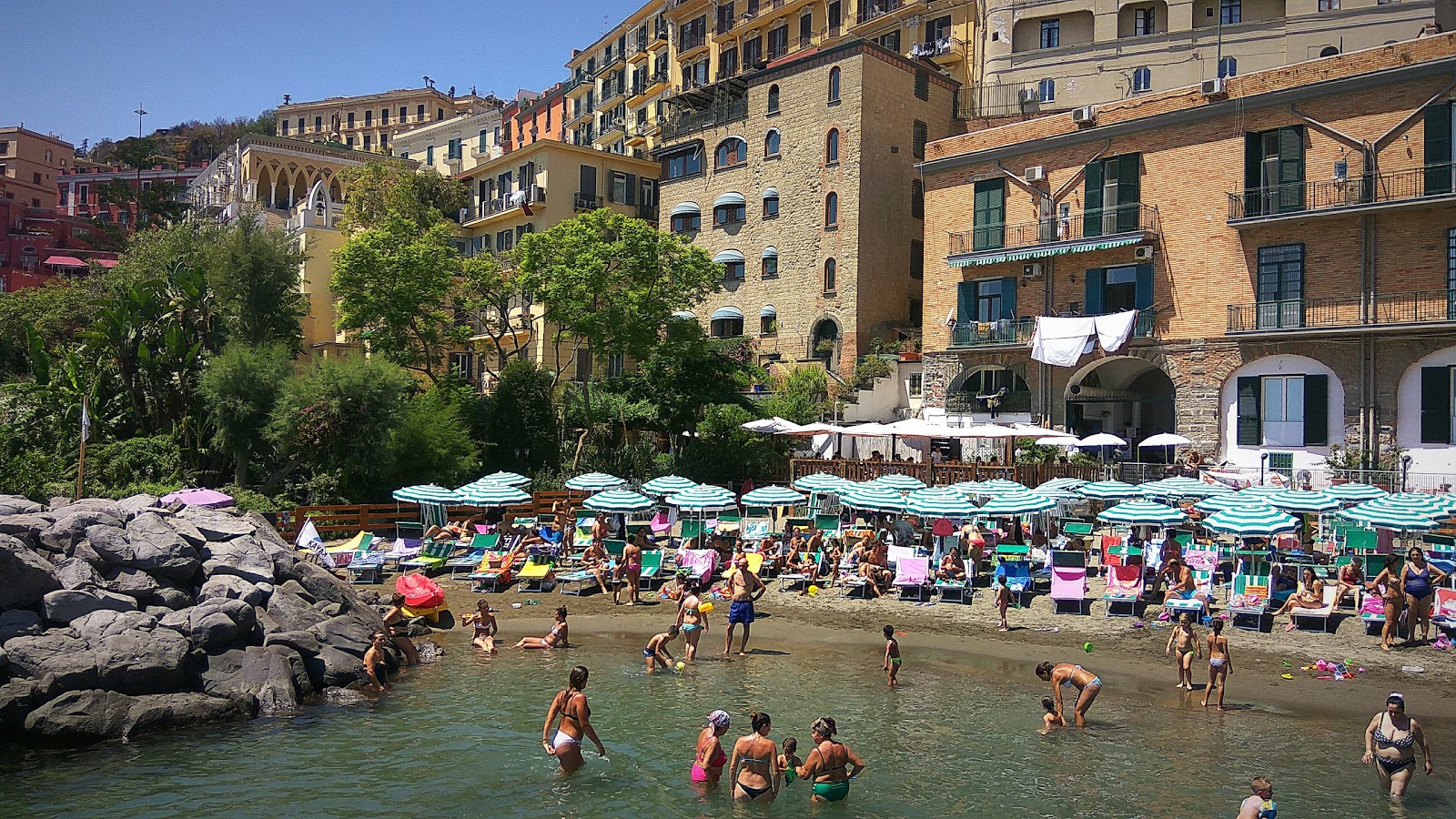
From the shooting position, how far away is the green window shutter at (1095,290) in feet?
113

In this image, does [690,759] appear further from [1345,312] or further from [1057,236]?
[1057,236]

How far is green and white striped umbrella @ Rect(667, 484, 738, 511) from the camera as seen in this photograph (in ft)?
80.3

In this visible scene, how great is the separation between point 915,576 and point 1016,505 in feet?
9.21

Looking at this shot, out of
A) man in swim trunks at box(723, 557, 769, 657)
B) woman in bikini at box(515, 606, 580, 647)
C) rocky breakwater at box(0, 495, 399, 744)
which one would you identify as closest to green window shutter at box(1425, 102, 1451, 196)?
man in swim trunks at box(723, 557, 769, 657)

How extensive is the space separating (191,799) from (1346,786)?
13.3 metres

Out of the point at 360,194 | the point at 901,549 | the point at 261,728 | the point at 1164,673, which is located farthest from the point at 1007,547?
the point at 360,194

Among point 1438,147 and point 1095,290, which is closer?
point 1438,147

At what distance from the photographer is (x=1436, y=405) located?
27812 mm

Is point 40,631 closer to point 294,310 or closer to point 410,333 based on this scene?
point 294,310

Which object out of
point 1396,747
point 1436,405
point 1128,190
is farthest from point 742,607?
point 1128,190

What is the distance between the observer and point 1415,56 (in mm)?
28047

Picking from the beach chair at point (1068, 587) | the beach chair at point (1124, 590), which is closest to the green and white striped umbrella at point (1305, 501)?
the beach chair at point (1124, 590)

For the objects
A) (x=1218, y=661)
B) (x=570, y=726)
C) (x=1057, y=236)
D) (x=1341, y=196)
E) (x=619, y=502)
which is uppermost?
(x=1341, y=196)

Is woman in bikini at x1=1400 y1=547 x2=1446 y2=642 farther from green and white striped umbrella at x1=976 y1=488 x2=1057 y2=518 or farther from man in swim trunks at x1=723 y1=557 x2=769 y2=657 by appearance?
man in swim trunks at x1=723 y1=557 x2=769 y2=657
